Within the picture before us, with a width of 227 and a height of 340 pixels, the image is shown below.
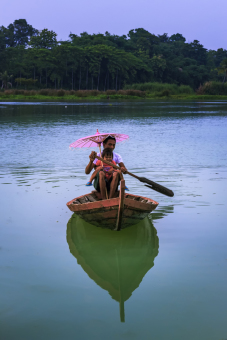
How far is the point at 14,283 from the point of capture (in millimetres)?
4445

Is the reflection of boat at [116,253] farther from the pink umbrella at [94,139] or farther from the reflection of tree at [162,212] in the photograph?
the pink umbrella at [94,139]

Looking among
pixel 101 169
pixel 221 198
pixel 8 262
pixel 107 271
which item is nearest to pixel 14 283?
pixel 8 262

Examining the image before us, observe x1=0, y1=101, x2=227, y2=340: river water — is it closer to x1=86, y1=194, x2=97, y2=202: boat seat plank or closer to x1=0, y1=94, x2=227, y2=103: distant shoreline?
x1=86, y1=194, x2=97, y2=202: boat seat plank

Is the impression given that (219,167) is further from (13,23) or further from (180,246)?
Answer: (13,23)

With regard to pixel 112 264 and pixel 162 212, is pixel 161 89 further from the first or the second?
pixel 112 264

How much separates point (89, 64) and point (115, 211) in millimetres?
73363

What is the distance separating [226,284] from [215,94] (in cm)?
6166

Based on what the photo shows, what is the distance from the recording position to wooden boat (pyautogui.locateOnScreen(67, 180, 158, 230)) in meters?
5.41

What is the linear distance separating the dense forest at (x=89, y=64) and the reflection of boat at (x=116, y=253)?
2524 inches

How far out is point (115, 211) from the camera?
5.46 m

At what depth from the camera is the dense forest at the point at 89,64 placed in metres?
73.9

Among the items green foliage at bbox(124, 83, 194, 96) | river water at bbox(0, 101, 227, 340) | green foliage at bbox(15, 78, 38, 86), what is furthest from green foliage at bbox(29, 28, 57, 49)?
river water at bbox(0, 101, 227, 340)

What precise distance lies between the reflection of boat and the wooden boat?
20 cm

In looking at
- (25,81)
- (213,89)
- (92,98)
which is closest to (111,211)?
(92,98)
